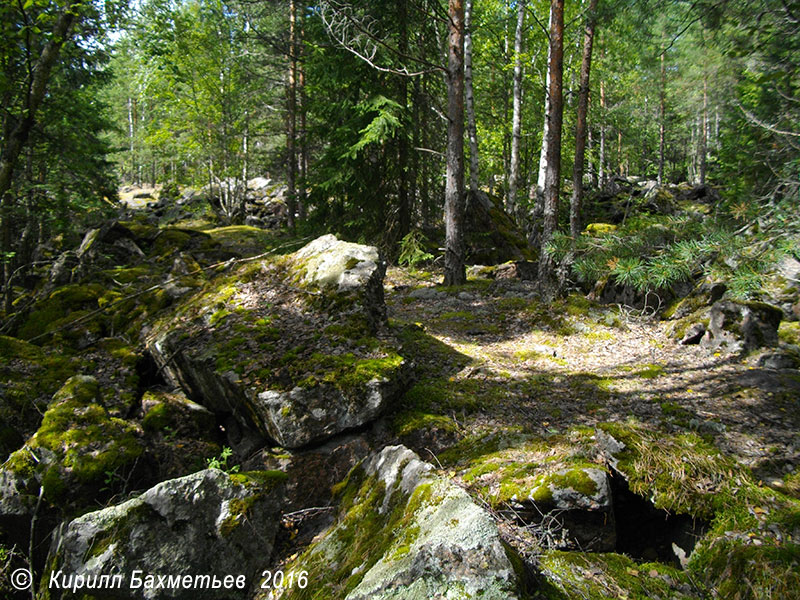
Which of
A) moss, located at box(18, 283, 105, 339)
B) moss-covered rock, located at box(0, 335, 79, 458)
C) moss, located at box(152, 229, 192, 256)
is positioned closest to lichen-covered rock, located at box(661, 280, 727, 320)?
moss-covered rock, located at box(0, 335, 79, 458)

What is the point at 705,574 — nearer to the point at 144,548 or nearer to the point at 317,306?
the point at 144,548

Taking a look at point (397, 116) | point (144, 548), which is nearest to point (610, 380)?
point (144, 548)

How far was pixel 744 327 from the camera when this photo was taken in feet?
22.5

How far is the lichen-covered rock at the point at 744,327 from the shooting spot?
6.70 metres

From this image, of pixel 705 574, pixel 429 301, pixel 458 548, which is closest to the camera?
pixel 458 548

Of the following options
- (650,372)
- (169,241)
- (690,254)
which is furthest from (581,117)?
(169,241)

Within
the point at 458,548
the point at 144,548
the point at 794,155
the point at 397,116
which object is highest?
the point at 397,116

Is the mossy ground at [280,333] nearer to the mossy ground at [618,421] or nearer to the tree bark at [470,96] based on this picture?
the mossy ground at [618,421]

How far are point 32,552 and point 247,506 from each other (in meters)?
2.34

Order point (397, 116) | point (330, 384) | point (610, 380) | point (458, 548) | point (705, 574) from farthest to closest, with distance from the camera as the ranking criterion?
point (397, 116), point (610, 380), point (330, 384), point (705, 574), point (458, 548)

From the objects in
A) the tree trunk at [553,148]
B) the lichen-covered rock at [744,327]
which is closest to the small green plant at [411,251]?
the tree trunk at [553,148]

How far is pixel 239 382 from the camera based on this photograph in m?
5.34

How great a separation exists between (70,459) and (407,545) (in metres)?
4.01
